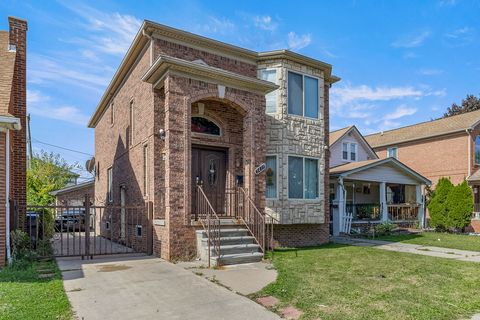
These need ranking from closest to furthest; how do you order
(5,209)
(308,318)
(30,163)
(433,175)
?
(308,318)
(5,209)
(433,175)
(30,163)

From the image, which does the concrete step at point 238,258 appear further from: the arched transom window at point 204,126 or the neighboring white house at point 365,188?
the neighboring white house at point 365,188

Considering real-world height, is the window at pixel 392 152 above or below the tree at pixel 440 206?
above

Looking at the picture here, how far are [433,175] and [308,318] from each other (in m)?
22.7

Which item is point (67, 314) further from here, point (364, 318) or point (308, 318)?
point (364, 318)

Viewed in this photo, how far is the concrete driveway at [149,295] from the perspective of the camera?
493 cm

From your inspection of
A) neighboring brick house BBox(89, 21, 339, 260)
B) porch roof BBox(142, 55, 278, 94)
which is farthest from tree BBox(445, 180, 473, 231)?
porch roof BBox(142, 55, 278, 94)

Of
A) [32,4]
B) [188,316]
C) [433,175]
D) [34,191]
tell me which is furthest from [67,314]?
[433,175]

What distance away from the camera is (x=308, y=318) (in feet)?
15.6

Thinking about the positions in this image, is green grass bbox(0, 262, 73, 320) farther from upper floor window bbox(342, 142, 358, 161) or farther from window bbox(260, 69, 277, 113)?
upper floor window bbox(342, 142, 358, 161)

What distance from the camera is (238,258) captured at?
8.55 metres

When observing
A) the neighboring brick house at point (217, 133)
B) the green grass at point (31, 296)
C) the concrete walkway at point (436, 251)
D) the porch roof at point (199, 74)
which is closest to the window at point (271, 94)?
the neighboring brick house at point (217, 133)

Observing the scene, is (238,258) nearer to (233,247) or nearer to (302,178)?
(233,247)

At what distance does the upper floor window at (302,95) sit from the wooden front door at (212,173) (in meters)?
3.09

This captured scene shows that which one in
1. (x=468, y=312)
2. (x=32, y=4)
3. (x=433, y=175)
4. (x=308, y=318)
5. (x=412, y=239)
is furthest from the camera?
(x=433, y=175)
